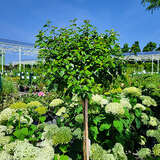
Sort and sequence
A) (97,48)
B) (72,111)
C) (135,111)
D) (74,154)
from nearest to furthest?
(97,48)
(74,154)
(135,111)
(72,111)

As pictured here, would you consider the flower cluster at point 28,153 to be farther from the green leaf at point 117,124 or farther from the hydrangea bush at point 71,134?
the green leaf at point 117,124

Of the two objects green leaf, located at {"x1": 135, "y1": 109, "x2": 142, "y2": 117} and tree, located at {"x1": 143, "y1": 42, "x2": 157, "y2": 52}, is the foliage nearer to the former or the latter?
green leaf, located at {"x1": 135, "y1": 109, "x2": 142, "y2": 117}

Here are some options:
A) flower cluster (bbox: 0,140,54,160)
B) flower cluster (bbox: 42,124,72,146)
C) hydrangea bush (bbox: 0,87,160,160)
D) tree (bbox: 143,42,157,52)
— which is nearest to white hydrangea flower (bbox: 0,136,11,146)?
hydrangea bush (bbox: 0,87,160,160)

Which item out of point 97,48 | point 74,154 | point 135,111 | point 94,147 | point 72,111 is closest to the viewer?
point 97,48

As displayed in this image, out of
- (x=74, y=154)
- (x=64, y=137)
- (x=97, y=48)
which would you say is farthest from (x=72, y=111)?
(x=97, y=48)

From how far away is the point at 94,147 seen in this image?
4.87ft

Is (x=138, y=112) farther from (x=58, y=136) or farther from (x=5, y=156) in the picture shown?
(x=5, y=156)

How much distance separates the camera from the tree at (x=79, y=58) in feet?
3.71

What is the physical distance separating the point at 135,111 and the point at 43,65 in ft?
3.85

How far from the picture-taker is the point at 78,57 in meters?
1.16

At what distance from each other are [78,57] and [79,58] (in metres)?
0.01

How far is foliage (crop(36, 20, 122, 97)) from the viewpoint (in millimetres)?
1131

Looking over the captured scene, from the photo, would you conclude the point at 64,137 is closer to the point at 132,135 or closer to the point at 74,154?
the point at 74,154

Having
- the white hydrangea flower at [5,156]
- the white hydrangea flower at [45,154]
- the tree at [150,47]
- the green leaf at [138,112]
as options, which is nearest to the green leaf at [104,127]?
the green leaf at [138,112]
